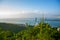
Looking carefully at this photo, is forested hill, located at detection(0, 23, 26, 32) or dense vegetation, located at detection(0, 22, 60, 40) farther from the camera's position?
forested hill, located at detection(0, 23, 26, 32)

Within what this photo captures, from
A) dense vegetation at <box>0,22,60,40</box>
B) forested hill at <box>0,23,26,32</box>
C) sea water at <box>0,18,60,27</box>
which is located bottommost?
dense vegetation at <box>0,22,60,40</box>

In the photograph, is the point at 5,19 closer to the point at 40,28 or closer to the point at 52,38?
the point at 40,28

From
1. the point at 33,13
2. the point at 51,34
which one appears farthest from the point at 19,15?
the point at 51,34

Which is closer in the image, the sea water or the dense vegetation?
the dense vegetation

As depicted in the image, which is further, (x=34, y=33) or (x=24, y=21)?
(x=24, y=21)

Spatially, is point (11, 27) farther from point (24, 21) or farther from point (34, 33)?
point (34, 33)

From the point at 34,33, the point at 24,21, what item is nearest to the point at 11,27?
the point at 24,21

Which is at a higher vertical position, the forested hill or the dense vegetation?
the forested hill

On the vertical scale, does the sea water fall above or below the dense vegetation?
above

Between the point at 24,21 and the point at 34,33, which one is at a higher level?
the point at 24,21
